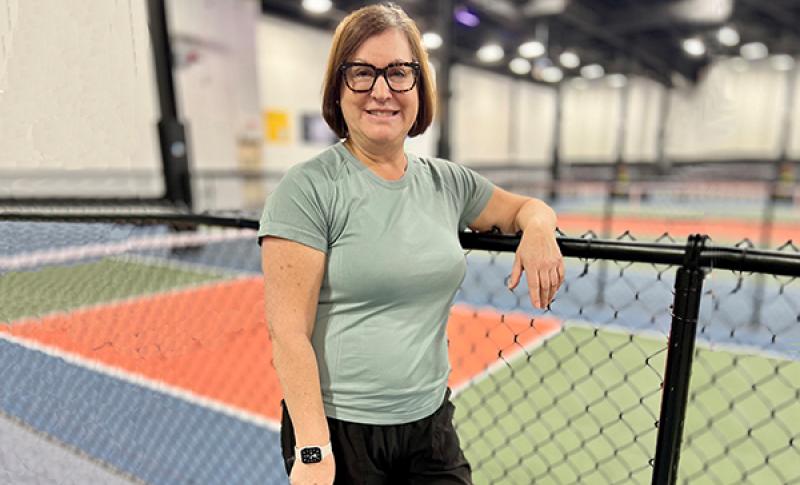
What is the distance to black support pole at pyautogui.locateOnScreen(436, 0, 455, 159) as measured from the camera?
27.7ft

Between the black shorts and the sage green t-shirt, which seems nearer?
the sage green t-shirt

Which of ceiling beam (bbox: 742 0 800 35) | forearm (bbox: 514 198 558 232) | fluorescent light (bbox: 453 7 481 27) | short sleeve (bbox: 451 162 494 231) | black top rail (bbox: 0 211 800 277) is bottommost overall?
black top rail (bbox: 0 211 800 277)

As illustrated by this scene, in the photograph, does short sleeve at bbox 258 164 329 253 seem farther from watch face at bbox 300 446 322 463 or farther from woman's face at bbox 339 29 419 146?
watch face at bbox 300 446 322 463

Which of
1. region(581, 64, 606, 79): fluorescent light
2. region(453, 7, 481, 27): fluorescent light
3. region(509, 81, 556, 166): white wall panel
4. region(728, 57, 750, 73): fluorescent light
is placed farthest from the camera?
region(509, 81, 556, 166): white wall panel

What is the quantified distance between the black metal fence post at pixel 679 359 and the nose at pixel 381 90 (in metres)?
0.69

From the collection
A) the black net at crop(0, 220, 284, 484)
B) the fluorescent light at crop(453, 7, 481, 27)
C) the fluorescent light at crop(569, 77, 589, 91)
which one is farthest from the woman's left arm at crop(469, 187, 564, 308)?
the fluorescent light at crop(569, 77, 589, 91)

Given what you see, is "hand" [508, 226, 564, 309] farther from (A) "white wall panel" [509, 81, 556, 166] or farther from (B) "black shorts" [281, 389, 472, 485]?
(A) "white wall panel" [509, 81, 556, 166]

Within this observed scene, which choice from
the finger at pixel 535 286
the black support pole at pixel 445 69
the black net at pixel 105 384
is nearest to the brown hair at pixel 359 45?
the finger at pixel 535 286

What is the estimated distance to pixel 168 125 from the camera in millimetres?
5703

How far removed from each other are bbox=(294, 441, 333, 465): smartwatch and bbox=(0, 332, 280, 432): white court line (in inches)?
66.2

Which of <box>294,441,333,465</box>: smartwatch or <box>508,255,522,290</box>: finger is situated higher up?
<box>508,255,522,290</box>: finger

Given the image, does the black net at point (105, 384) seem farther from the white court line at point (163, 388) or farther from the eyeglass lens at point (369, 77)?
the eyeglass lens at point (369, 77)

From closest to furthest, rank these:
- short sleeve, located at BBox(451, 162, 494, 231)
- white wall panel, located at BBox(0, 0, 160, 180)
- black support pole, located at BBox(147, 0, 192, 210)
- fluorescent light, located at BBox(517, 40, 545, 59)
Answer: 1. short sleeve, located at BBox(451, 162, 494, 231)
2. white wall panel, located at BBox(0, 0, 160, 180)
3. black support pole, located at BBox(147, 0, 192, 210)
4. fluorescent light, located at BBox(517, 40, 545, 59)

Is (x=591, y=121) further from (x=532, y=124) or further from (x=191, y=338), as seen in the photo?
(x=191, y=338)
